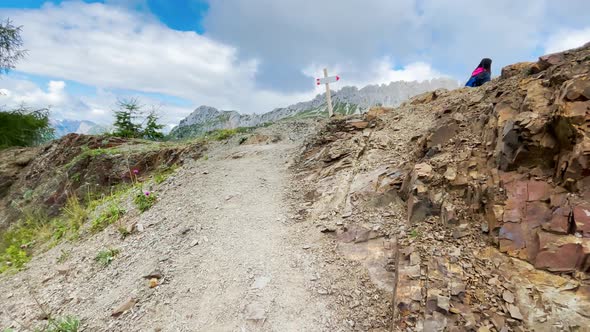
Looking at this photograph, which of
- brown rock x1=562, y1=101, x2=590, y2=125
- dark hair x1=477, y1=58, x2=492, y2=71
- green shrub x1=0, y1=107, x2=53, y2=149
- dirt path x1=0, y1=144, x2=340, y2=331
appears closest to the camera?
brown rock x1=562, y1=101, x2=590, y2=125

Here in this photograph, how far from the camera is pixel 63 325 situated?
4062 millimetres

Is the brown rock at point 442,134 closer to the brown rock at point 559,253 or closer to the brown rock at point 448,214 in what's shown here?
the brown rock at point 448,214

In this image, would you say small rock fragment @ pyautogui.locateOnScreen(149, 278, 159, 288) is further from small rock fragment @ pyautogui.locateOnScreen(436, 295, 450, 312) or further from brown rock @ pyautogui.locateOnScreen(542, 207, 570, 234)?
brown rock @ pyautogui.locateOnScreen(542, 207, 570, 234)

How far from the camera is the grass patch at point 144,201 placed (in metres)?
7.66

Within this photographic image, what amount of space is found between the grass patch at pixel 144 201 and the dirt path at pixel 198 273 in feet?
0.85

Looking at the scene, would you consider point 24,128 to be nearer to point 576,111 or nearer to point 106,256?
point 106,256

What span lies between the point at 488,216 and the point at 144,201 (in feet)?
25.7

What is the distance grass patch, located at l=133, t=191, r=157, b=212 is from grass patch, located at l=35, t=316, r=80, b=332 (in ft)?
11.3

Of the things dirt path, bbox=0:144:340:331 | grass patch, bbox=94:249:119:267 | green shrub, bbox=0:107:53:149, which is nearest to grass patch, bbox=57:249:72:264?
dirt path, bbox=0:144:340:331

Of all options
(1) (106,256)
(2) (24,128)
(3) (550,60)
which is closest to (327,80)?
(3) (550,60)

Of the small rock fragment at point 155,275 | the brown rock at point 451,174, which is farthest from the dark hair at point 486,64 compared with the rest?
the small rock fragment at point 155,275

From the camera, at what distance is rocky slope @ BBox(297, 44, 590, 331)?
2.93m

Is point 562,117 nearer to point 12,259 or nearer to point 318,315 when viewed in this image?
point 318,315

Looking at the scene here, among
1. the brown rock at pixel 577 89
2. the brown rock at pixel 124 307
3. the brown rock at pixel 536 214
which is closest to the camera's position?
the brown rock at pixel 536 214
